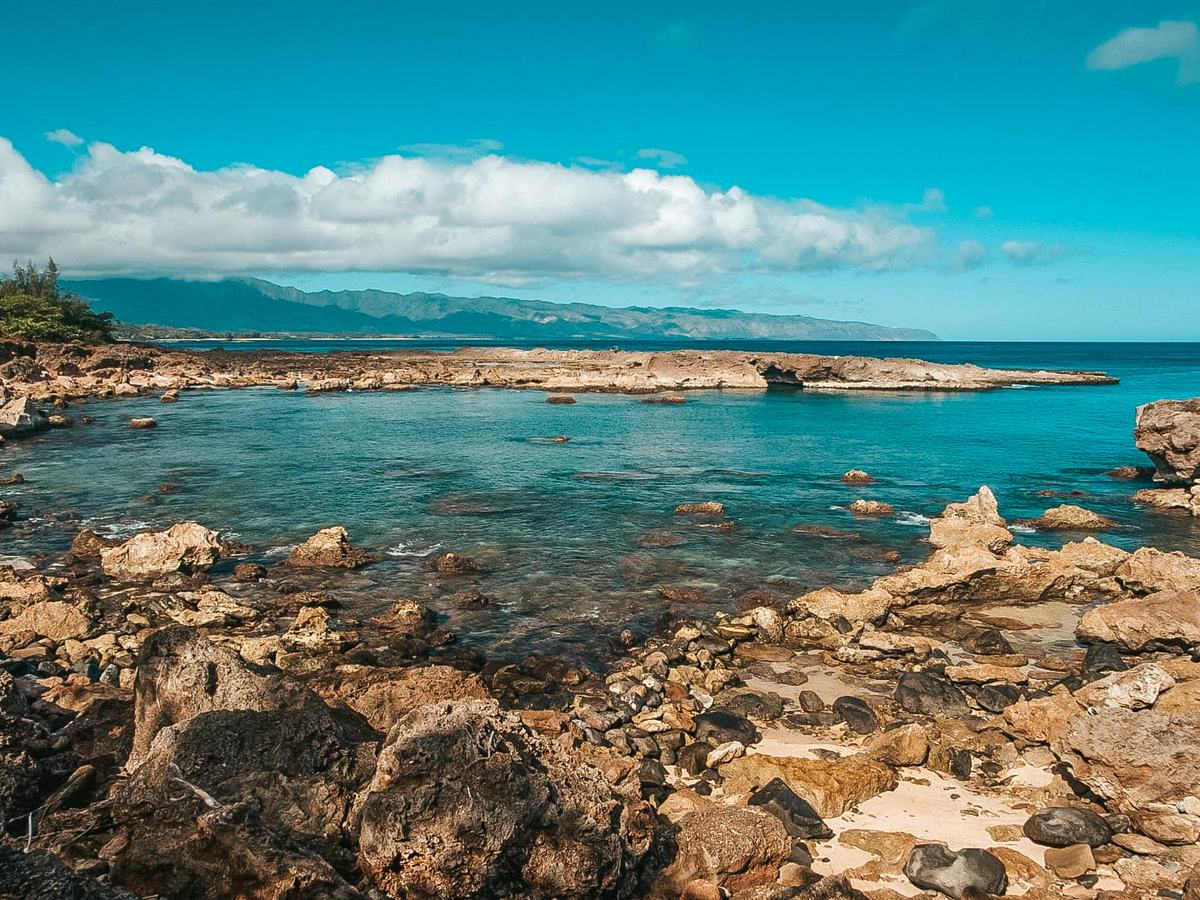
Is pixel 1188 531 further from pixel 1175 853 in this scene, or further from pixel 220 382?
pixel 220 382

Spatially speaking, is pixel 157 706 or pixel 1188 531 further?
pixel 1188 531

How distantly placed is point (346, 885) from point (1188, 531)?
3353 centimetres

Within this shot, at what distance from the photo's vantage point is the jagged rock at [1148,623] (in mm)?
16344

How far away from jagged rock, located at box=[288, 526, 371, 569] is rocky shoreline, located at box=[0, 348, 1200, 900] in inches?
111

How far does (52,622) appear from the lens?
54.1 feet

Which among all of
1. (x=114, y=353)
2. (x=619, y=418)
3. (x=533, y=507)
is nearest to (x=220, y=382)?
(x=114, y=353)

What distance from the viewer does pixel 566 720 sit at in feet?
40.0

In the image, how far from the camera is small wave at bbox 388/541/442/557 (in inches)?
983

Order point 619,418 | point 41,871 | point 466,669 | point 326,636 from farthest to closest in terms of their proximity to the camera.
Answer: point 619,418, point 326,636, point 466,669, point 41,871

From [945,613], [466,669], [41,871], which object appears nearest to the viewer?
[41,871]

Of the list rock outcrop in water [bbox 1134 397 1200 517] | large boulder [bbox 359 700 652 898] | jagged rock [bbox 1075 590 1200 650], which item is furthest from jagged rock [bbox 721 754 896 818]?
rock outcrop in water [bbox 1134 397 1200 517]

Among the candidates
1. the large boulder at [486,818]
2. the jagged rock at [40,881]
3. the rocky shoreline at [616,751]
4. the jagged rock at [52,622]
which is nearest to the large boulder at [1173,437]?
the rocky shoreline at [616,751]

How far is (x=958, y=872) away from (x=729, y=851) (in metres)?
2.75

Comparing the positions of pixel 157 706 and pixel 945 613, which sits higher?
pixel 157 706
